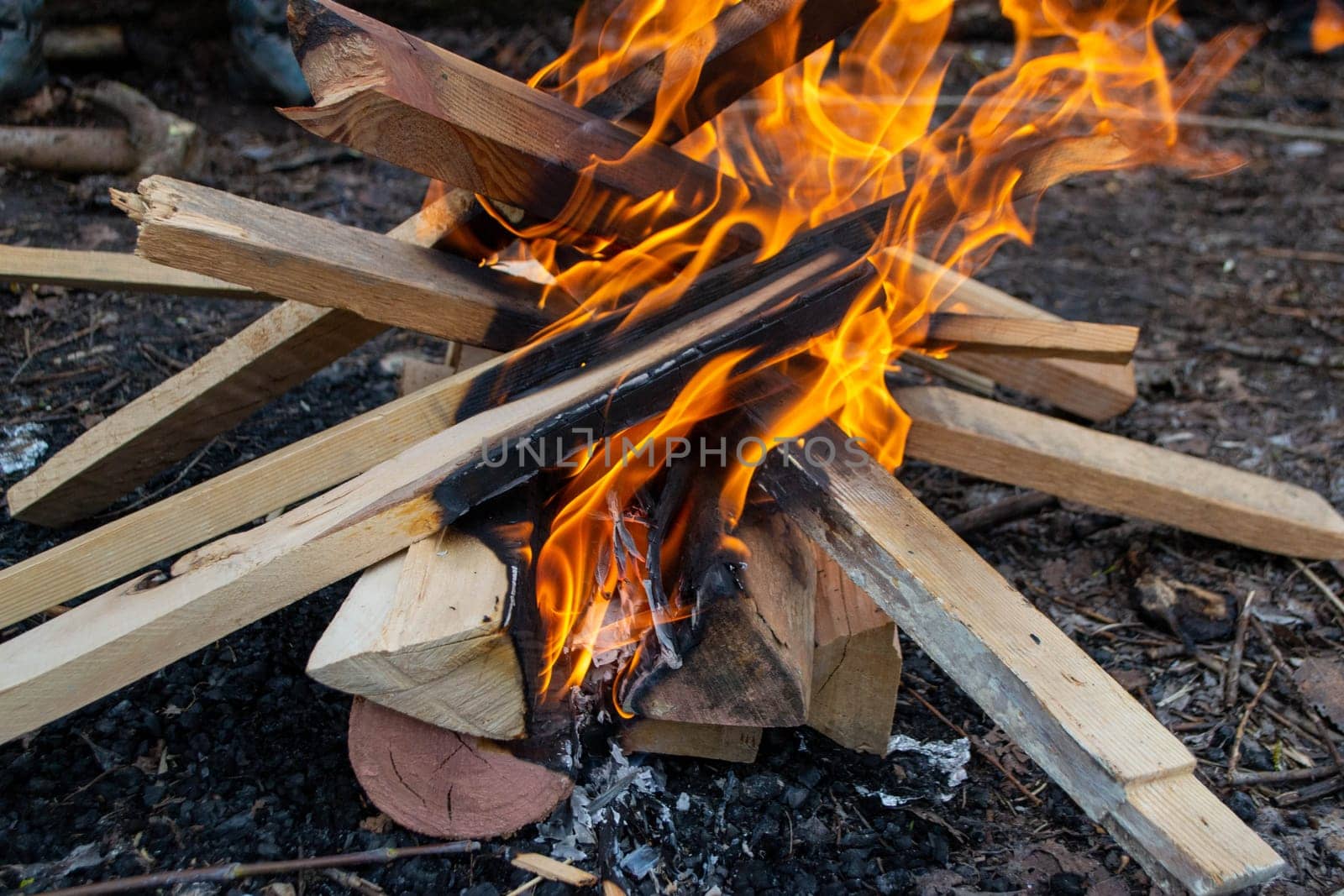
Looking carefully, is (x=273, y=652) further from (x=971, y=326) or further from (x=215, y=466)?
(x=971, y=326)

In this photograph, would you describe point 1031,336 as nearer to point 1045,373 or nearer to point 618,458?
point 1045,373

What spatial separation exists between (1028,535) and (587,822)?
168cm

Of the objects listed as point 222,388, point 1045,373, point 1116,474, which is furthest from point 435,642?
point 1045,373

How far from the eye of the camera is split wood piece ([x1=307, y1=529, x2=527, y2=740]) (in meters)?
1.72

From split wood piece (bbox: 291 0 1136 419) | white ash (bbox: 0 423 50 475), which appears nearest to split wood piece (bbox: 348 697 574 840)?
split wood piece (bbox: 291 0 1136 419)

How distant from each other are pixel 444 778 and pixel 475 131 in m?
1.26

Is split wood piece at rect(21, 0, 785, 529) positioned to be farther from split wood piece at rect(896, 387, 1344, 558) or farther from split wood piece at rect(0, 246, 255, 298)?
split wood piece at rect(896, 387, 1344, 558)

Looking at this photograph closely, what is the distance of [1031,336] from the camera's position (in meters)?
2.58

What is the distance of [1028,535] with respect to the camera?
9.98 feet

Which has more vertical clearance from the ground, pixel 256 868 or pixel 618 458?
pixel 618 458

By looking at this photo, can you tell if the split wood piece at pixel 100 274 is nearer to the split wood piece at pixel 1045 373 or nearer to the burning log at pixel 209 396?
the burning log at pixel 209 396

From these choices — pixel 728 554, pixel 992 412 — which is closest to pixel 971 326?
pixel 992 412

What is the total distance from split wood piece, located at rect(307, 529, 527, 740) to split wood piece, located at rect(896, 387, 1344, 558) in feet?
4.39

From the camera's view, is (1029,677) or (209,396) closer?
(1029,677)
